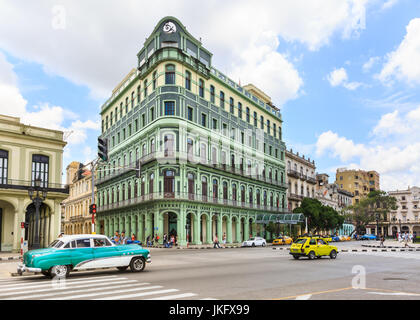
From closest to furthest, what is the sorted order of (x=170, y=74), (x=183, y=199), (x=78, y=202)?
1. (x=183, y=199)
2. (x=170, y=74)
3. (x=78, y=202)

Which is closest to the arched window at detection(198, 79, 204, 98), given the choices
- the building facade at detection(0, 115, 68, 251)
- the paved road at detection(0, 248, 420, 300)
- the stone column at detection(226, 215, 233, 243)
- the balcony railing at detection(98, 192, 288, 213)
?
the balcony railing at detection(98, 192, 288, 213)

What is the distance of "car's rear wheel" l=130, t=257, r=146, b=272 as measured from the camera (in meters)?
16.7

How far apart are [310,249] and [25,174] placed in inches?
1055

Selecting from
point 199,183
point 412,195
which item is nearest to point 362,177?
point 412,195

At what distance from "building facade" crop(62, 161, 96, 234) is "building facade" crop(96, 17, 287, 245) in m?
8.55

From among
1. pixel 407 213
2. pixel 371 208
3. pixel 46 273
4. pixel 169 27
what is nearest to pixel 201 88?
pixel 169 27

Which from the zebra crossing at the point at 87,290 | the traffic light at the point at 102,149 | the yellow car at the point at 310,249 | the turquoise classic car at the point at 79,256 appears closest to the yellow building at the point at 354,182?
the yellow car at the point at 310,249

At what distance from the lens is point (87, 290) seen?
11.7 metres

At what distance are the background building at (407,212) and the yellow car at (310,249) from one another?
10225 centimetres

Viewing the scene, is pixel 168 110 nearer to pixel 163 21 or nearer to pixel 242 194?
pixel 163 21

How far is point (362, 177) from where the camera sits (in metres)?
129

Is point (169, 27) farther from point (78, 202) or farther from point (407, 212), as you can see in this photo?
point (407, 212)

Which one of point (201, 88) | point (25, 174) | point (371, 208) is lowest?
point (371, 208)

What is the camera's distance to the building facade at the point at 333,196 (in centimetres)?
9164
